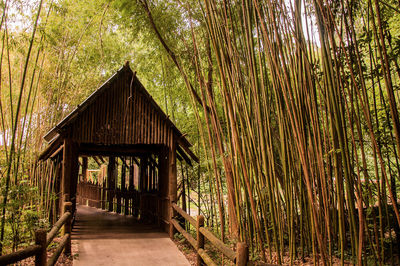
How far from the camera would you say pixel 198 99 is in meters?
5.80

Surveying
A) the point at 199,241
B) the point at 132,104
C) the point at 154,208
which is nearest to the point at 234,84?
the point at 199,241

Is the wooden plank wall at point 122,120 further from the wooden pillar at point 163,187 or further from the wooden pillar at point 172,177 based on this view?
the wooden pillar at point 163,187

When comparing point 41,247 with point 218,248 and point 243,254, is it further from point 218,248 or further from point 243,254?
point 243,254

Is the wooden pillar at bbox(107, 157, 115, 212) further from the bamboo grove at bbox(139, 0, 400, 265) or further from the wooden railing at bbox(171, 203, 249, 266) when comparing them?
the bamboo grove at bbox(139, 0, 400, 265)

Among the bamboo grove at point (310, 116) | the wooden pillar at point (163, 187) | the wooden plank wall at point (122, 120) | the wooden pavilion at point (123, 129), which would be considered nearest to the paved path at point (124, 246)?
the wooden pillar at point (163, 187)

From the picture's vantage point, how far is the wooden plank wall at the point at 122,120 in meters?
5.58

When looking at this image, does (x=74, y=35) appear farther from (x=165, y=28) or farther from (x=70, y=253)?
(x=70, y=253)

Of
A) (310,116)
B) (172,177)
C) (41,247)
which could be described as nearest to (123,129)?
(172,177)

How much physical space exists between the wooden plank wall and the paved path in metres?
1.67

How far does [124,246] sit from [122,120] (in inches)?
86.4

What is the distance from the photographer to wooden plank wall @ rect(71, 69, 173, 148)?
5578 mm

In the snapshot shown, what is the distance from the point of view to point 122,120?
18.8 feet

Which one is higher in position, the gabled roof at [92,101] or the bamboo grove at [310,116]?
the gabled roof at [92,101]

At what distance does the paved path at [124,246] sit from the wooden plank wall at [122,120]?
167 centimetres
